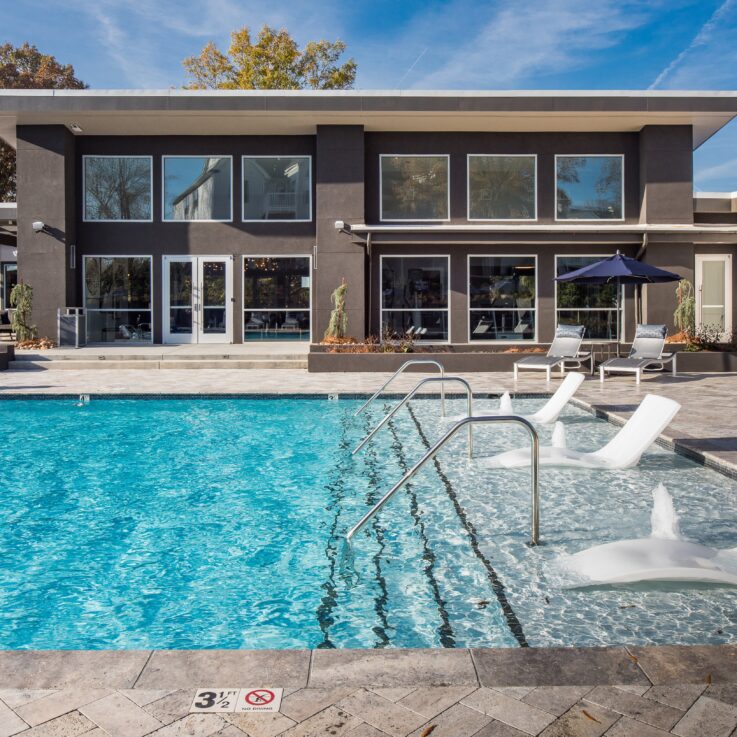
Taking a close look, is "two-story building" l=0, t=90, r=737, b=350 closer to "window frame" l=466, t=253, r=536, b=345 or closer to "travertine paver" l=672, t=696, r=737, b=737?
"window frame" l=466, t=253, r=536, b=345

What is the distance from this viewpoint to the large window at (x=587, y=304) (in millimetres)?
19375

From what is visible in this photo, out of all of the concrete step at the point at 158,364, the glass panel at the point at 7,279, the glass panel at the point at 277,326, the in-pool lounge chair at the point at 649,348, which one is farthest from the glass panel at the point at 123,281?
the in-pool lounge chair at the point at 649,348

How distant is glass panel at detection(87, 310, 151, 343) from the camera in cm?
2016

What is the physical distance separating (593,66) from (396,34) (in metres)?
9.80

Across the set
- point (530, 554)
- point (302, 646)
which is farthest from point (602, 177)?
point (302, 646)

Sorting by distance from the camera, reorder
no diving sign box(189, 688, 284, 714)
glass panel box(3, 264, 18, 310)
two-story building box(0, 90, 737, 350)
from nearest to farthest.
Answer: no diving sign box(189, 688, 284, 714), two-story building box(0, 90, 737, 350), glass panel box(3, 264, 18, 310)

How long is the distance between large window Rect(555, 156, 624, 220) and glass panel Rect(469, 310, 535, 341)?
8.70 ft

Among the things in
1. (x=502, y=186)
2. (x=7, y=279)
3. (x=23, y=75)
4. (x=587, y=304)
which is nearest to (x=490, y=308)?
(x=587, y=304)

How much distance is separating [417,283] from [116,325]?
7847 mm

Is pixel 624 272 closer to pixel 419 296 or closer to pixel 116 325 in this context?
pixel 419 296

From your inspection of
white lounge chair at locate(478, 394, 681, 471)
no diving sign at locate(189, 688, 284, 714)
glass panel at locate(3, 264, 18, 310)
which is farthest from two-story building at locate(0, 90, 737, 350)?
no diving sign at locate(189, 688, 284, 714)

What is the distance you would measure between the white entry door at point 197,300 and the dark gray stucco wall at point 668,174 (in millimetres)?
→ 10710

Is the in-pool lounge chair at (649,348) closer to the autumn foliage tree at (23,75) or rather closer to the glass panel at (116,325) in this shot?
the glass panel at (116,325)

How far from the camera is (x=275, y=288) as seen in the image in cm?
2016
